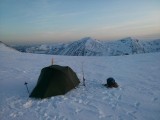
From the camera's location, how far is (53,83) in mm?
12141

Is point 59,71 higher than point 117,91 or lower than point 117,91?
higher

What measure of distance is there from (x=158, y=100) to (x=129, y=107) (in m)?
1.92

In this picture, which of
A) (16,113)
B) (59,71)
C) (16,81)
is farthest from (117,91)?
(16,81)

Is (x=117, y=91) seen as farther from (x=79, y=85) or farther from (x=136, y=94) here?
(x=79, y=85)

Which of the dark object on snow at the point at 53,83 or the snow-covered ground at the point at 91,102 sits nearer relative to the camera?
the snow-covered ground at the point at 91,102

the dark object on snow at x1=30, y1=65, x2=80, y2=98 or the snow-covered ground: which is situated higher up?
the dark object on snow at x1=30, y1=65, x2=80, y2=98

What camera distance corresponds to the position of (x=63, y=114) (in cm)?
966

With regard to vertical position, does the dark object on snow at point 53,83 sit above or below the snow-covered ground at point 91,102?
above

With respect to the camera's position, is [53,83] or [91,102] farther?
[53,83]

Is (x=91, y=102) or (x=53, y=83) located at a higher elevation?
(x=53, y=83)

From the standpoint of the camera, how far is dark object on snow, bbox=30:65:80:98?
11.9m

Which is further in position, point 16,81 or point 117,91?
point 16,81

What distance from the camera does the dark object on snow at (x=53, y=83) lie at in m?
11.9

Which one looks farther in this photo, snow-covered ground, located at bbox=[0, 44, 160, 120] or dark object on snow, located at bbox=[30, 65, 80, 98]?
dark object on snow, located at bbox=[30, 65, 80, 98]
